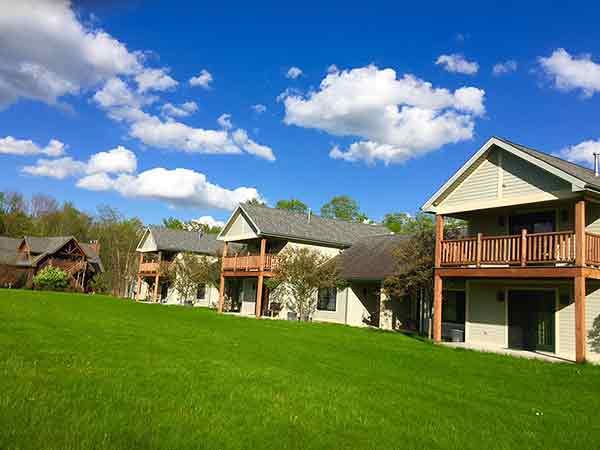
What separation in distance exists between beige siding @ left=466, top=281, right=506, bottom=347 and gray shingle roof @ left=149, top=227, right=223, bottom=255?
1055 inches

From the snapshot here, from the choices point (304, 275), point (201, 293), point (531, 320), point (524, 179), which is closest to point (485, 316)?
point (531, 320)

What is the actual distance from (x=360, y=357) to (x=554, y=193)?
26.4ft

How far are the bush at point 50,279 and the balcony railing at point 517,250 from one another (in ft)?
131

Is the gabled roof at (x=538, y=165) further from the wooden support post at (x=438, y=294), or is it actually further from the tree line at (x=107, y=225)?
the tree line at (x=107, y=225)

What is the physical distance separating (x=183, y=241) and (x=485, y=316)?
103 feet

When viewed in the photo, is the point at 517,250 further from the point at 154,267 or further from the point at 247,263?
the point at 154,267

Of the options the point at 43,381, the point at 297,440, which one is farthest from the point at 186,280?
the point at 297,440

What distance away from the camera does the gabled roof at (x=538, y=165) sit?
589 inches

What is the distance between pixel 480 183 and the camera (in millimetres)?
18531

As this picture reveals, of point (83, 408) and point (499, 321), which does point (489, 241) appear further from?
point (83, 408)

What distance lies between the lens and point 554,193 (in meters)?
16.0

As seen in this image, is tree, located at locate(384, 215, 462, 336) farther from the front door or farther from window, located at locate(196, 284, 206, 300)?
window, located at locate(196, 284, 206, 300)

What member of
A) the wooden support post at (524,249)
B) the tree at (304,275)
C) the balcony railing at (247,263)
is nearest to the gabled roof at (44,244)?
the balcony railing at (247,263)

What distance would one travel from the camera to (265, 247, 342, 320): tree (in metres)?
27.1
